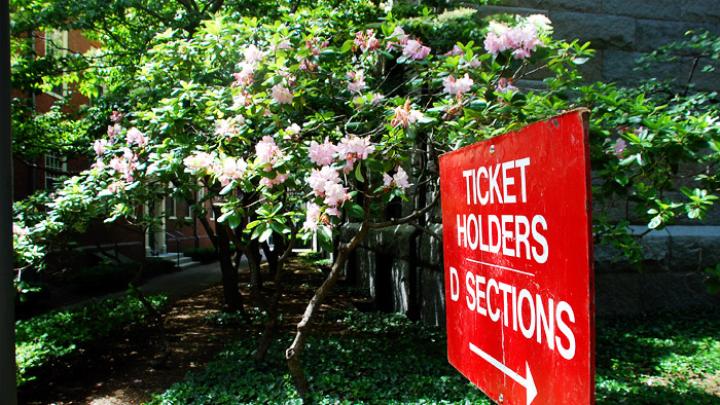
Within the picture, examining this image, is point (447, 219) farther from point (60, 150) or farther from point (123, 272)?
point (123, 272)

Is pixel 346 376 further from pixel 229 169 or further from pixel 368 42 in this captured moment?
pixel 368 42

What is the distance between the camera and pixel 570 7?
23.7 ft

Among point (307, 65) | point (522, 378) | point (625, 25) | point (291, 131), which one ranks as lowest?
point (522, 378)

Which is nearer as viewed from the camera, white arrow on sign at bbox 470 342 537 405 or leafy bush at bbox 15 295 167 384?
white arrow on sign at bbox 470 342 537 405

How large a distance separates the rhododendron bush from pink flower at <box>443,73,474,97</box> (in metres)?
0.01

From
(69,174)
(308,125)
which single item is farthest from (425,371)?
(69,174)

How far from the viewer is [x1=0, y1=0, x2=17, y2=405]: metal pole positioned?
2672 mm

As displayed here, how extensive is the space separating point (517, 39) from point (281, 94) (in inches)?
71.5

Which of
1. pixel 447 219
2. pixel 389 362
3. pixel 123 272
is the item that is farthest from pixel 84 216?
pixel 123 272

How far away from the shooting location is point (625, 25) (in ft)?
24.0

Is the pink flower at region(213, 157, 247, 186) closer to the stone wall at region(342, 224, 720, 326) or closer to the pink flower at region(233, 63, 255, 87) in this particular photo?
the pink flower at region(233, 63, 255, 87)

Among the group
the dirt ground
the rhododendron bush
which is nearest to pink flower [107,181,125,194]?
the rhododendron bush

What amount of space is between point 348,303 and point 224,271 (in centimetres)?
262

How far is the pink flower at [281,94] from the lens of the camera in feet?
13.0
